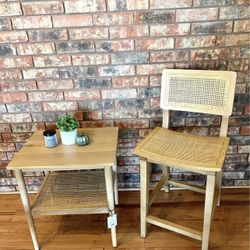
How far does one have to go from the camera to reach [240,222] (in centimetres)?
162

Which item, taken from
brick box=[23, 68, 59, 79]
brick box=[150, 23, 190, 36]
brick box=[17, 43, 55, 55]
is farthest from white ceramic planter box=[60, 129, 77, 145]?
brick box=[150, 23, 190, 36]

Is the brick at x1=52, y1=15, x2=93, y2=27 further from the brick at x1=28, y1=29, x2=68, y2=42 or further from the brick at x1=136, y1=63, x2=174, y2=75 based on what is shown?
the brick at x1=136, y1=63, x2=174, y2=75

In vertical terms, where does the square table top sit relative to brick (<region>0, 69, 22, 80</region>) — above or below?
below

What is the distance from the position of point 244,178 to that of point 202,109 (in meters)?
0.68

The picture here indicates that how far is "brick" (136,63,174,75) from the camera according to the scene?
1587 mm

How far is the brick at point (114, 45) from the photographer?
1533 millimetres

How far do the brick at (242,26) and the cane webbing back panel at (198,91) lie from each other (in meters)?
0.26

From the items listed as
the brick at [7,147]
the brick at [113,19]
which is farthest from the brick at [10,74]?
the brick at [113,19]

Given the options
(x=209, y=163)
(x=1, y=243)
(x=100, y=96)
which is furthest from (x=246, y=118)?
(x=1, y=243)

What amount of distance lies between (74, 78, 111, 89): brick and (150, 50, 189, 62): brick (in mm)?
294

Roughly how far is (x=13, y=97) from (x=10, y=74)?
5.5 inches

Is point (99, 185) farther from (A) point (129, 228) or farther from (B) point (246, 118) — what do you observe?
(B) point (246, 118)

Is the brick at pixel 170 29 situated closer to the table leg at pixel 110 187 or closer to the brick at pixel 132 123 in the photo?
the brick at pixel 132 123

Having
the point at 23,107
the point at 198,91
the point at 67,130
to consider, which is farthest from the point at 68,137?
the point at 198,91
